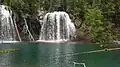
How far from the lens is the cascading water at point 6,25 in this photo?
65125mm

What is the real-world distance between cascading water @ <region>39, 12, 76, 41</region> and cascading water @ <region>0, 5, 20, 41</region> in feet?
19.4

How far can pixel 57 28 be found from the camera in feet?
223

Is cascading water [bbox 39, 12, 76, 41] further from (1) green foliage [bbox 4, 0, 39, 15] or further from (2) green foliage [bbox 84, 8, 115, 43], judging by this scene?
(2) green foliage [bbox 84, 8, 115, 43]

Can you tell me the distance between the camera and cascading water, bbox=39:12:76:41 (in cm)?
6681

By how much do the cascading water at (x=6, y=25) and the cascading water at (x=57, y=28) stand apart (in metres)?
5.90

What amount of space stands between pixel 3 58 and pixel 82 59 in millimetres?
8292

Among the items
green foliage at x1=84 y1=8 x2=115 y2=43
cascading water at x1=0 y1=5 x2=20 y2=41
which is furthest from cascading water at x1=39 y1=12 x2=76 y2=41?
cascading water at x1=0 y1=5 x2=20 y2=41

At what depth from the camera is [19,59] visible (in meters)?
33.8

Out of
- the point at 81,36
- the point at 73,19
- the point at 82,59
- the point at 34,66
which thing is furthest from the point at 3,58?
the point at 73,19

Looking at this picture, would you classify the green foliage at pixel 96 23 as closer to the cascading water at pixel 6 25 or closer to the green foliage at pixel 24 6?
the green foliage at pixel 24 6

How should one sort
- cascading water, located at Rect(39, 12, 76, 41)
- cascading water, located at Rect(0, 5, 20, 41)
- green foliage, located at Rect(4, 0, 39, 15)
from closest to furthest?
cascading water, located at Rect(0, 5, 20, 41) → green foliage, located at Rect(4, 0, 39, 15) → cascading water, located at Rect(39, 12, 76, 41)

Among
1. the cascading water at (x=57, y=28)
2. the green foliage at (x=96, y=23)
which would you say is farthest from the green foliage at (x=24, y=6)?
the green foliage at (x=96, y=23)

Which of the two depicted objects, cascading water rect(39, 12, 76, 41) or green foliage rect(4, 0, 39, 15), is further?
cascading water rect(39, 12, 76, 41)

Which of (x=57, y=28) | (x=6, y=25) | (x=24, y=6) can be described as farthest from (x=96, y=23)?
(x=6, y=25)
